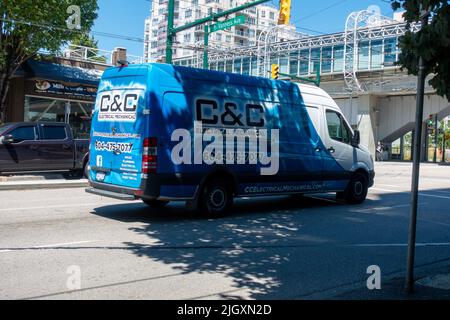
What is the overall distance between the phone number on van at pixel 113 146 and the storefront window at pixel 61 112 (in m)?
15.1

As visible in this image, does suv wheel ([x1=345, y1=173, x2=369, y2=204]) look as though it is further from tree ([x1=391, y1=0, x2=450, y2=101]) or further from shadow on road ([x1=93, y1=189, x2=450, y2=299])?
tree ([x1=391, y1=0, x2=450, y2=101])

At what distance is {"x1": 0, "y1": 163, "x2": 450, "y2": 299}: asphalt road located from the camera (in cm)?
541

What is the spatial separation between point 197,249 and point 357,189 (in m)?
6.81

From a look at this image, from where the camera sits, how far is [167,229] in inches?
337

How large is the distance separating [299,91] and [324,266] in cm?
561

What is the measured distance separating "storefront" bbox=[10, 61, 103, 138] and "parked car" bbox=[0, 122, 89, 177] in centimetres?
852

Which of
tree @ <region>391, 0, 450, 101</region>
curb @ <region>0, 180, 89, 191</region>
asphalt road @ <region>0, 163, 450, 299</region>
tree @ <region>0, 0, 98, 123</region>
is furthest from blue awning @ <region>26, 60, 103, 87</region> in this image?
tree @ <region>391, 0, 450, 101</region>

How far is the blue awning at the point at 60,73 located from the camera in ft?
76.1

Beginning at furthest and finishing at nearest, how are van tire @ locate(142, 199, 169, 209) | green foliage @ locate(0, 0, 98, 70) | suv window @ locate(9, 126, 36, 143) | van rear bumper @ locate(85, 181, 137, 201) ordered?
green foliage @ locate(0, 0, 98, 70) → suv window @ locate(9, 126, 36, 143) → van tire @ locate(142, 199, 169, 209) → van rear bumper @ locate(85, 181, 137, 201)

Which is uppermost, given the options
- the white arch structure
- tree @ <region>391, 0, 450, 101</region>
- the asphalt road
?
the white arch structure

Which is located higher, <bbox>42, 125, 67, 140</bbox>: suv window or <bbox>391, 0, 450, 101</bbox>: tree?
<bbox>391, 0, 450, 101</bbox>: tree

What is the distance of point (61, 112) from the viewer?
25844 millimetres

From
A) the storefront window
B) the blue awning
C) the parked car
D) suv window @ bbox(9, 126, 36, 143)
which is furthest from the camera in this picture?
the storefront window

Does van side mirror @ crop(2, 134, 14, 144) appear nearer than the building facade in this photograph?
Yes
